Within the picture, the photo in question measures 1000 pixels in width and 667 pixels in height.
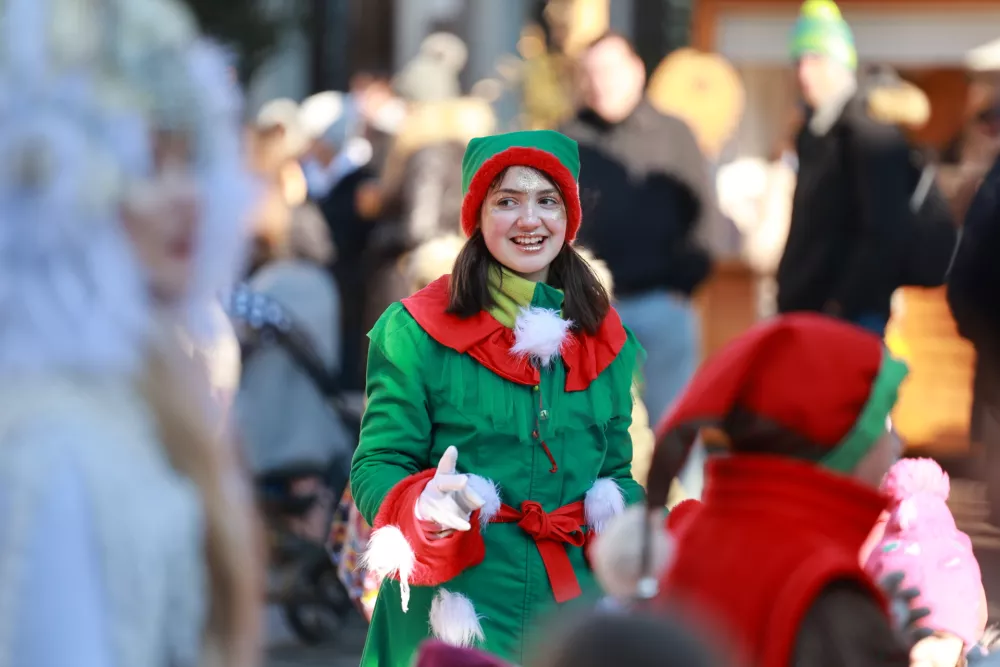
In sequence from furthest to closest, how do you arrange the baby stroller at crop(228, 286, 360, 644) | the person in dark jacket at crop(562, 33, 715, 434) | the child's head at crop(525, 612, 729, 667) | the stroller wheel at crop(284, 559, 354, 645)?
the baby stroller at crop(228, 286, 360, 644) → the stroller wheel at crop(284, 559, 354, 645) → the person in dark jacket at crop(562, 33, 715, 434) → the child's head at crop(525, 612, 729, 667)

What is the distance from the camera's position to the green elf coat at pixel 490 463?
3.67 meters

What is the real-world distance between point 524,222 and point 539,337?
30cm

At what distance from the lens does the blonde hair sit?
204cm

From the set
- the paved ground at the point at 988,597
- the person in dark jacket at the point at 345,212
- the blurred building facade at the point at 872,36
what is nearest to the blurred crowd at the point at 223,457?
the paved ground at the point at 988,597

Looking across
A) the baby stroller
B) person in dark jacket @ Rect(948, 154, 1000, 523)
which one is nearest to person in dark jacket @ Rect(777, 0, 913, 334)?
person in dark jacket @ Rect(948, 154, 1000, 523)

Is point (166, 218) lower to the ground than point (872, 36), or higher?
higher

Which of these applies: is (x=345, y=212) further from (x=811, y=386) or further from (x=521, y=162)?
(x=811, y=386)

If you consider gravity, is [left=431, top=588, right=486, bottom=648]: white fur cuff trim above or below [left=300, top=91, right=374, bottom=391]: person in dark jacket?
above

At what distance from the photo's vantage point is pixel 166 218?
2.01 m

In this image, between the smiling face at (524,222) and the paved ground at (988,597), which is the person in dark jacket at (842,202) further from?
the smiling face at (524,222)

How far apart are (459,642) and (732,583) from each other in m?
1.15

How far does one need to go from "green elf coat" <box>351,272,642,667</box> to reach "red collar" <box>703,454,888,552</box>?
106 cm

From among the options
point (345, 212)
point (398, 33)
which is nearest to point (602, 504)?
point (345, 212)

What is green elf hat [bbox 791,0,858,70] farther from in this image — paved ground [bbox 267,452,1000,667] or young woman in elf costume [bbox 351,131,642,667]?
young woman in elf costume [bbox 351,131,642,667]
